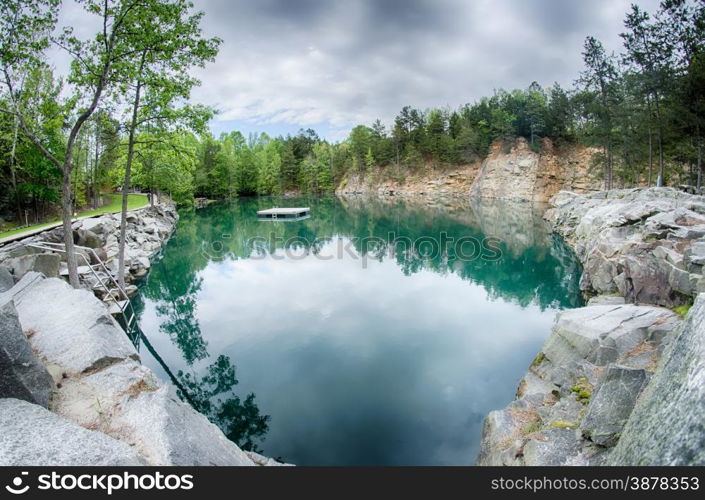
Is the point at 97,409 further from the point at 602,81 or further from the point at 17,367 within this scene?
the point at 602,81

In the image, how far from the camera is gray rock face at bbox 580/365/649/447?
15.6 feet

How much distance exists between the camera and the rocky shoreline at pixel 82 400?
11.9 ft

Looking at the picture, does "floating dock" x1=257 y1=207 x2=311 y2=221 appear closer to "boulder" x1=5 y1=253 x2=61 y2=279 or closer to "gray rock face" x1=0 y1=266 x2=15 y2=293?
"boulder" x1=5 y1=253 x2=61 y2=279

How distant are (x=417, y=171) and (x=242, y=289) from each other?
68.8 m

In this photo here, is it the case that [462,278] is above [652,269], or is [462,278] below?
below

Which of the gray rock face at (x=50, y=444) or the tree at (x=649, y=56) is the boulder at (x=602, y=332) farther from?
the tree at (x=649, y=56)

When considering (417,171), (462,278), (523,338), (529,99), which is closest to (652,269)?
(523,338)

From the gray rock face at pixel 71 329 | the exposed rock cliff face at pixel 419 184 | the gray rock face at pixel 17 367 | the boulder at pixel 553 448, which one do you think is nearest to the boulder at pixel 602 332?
the boulder at pixel 553 448

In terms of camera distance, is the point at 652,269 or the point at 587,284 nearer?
the point at 652,269
